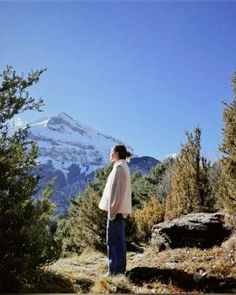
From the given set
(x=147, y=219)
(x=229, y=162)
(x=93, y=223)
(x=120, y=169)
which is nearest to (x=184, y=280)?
(x=120, y=169)

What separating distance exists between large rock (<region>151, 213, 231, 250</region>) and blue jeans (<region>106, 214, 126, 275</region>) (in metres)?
4.23

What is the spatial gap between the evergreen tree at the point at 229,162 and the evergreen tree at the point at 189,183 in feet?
14.0

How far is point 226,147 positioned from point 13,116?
8.04 meters

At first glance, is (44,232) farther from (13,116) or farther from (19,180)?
(13,116)

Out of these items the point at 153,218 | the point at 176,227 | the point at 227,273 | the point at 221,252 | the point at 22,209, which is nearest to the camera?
the point at 22,209

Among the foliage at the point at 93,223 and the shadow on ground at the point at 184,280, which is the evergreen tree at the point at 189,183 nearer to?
the foliage at the point at 93,223

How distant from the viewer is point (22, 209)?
518 centimetres

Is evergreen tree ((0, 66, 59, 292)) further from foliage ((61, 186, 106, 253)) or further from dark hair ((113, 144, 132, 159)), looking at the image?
foliage ((61, 186, 106, 253))

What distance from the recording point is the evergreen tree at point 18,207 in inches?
195

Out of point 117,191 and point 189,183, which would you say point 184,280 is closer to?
point 117,191

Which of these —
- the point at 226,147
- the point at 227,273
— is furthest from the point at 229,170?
the point at 227,273

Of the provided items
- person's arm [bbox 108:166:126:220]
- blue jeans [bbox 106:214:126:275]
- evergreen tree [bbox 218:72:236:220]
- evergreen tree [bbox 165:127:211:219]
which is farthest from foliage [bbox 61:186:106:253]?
person's arm [bbox 108:166:126:220]

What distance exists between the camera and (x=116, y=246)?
6324 mm

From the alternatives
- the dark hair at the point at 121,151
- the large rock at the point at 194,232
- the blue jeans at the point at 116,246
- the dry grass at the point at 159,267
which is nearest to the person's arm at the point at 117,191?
the blue jeans at the point at 116,246
